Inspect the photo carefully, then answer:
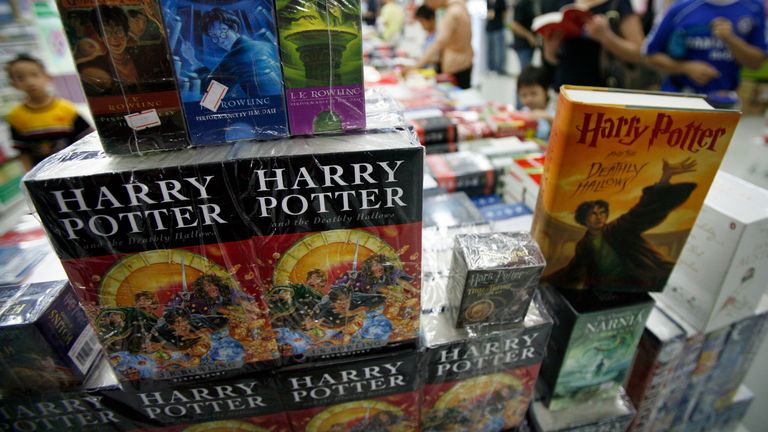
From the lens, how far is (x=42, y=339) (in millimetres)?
833

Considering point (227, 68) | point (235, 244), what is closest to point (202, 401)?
point (235, 244)

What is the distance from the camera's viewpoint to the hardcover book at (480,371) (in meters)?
1.02

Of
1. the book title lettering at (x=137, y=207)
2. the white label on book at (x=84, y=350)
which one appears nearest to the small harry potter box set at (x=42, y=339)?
the white label on book at (x=84, y=350)

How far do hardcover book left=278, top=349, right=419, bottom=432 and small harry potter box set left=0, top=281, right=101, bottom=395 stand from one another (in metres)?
0.46

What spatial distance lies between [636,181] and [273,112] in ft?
2.80

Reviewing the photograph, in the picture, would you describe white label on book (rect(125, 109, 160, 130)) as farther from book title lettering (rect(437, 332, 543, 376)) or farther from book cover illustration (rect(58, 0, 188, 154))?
book title lettering (rect(437, 332, 543, 376))

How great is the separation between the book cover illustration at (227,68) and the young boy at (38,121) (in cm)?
216

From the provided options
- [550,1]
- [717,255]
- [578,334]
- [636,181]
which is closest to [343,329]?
[578,334]

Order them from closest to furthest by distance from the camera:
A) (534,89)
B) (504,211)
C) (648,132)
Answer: (648,132)
(504,211)
(534,89)

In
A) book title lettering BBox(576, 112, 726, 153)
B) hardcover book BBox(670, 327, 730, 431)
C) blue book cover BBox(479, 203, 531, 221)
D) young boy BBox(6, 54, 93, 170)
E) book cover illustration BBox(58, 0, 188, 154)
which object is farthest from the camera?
young boy BBox(6, 54, 93, 170)

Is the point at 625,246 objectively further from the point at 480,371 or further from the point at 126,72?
the point at 126,72

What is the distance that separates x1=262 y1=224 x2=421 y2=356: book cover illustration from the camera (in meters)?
0.83

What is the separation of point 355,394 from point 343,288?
1.10 feet

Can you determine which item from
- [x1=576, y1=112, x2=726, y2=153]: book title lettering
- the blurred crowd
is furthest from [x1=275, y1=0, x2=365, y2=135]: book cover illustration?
the blurred crowd
